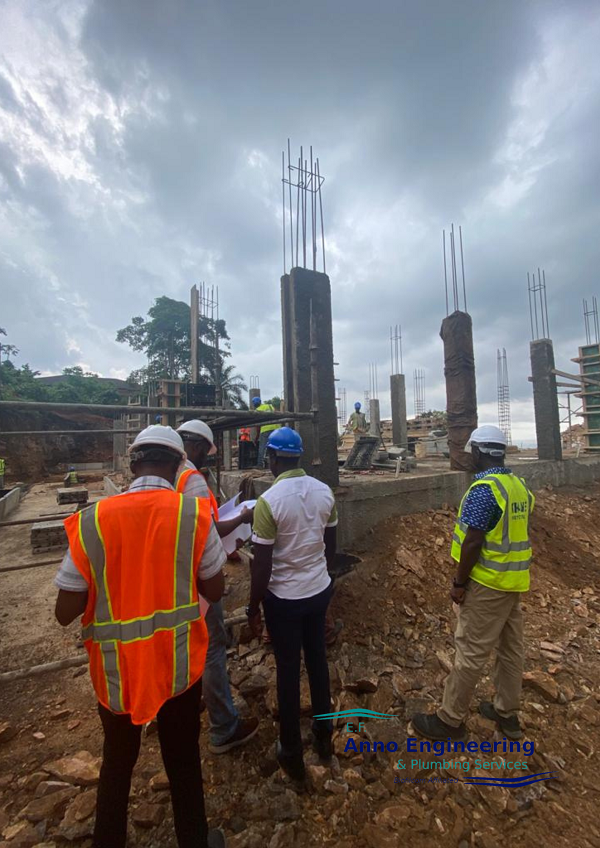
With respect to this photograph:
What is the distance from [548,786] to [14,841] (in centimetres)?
292

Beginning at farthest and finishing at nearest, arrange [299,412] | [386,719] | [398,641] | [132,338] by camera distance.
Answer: [132,338]
[299,412]
[398,641]
[386,719]

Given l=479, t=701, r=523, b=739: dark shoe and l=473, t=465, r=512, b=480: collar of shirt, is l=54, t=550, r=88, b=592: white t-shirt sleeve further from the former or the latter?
l=479, t=701, r=523, b=739: dark shoe

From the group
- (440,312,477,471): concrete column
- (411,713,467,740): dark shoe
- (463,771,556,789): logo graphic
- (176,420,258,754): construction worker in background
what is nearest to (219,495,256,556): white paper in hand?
(176,420,258,754): construction worker in background

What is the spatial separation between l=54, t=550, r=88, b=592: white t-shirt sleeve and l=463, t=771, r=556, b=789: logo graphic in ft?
8.26

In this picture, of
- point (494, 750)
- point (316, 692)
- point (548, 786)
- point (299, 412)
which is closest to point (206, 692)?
point (316, 692)

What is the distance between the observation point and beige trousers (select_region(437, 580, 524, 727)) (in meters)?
2.45

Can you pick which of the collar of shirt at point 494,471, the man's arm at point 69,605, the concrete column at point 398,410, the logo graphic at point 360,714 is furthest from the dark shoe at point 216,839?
the concrete column at point 398,410

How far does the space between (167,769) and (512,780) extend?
2072mm

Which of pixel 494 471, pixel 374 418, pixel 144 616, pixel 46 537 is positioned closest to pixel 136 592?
pixel 144 616

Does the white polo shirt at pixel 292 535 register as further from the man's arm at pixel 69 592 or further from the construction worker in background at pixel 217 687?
the man's arm at pixel 69 592

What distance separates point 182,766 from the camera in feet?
5.30

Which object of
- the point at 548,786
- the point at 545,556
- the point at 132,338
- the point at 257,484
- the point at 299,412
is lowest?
the point at 548,786

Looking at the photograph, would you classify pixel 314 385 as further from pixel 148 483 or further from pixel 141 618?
pixel 141 618

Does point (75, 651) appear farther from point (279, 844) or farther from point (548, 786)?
point (548, 786)
